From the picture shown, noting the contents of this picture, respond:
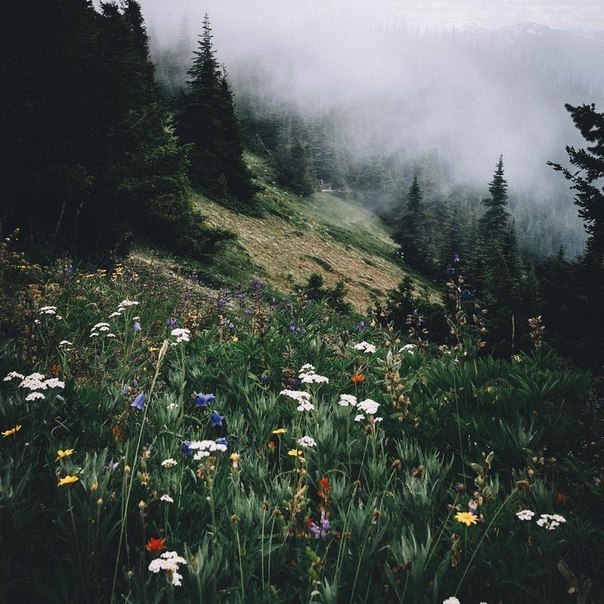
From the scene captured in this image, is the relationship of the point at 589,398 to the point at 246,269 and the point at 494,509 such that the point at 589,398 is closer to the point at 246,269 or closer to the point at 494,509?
the point at 494,509

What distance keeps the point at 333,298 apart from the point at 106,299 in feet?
38.5

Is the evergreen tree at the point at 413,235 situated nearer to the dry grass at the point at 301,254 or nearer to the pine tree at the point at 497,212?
the pine tree at the point at 497,212

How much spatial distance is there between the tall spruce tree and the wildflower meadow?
28.2 meters

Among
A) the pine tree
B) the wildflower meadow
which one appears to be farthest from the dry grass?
the pine tree

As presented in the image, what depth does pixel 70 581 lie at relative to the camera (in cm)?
169

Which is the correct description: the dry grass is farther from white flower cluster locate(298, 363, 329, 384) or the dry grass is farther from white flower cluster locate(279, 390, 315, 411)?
white flower cluster locate(279, 390, 315, 411)

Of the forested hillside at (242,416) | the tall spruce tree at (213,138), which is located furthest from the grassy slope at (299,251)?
the forested hillside at (242,416)

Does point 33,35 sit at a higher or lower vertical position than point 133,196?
higher

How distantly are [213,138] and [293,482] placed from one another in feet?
104

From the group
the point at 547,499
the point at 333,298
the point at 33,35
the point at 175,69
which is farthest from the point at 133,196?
the point at 175,69

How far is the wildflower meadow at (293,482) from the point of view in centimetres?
169

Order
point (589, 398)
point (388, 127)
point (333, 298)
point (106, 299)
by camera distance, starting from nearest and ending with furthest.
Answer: point (589, 398)
point (106, 299)
point (333, 298)
point (388, 127)

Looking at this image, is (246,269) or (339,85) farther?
(339,85)

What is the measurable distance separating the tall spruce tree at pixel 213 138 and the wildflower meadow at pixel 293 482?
28.2 metres
